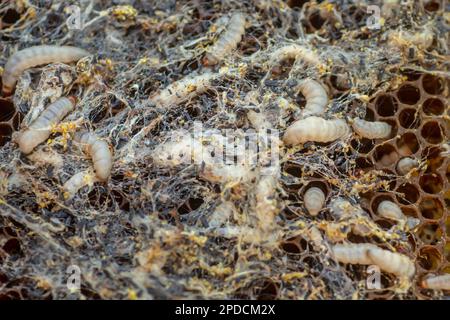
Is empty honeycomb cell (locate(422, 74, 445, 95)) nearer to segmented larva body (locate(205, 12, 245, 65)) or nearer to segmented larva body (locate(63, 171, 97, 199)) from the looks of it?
segmented larva body (locate(205, 12, 245, 65))

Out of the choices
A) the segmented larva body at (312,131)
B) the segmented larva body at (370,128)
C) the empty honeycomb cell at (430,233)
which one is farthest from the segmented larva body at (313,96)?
the empty honeycomb cell at (430,233)

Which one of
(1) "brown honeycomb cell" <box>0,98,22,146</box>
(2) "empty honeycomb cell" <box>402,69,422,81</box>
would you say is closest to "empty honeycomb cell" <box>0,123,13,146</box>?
(1) "brown honeycomb cell" <box>0,98,22,146</box>

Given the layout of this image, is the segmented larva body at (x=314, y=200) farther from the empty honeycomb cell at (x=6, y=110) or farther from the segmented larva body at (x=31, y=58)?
the empty honeycomb cell at (x=6, y=110)

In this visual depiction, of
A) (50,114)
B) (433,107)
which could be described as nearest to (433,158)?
(433,107)

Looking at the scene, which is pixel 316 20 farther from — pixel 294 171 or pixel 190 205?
pixel 190 205

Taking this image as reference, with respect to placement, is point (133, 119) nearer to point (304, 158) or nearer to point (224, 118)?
point (224, 118)

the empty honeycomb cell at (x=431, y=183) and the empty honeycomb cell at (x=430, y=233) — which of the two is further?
the empty honeycomb cell at (x=431, y=183)
